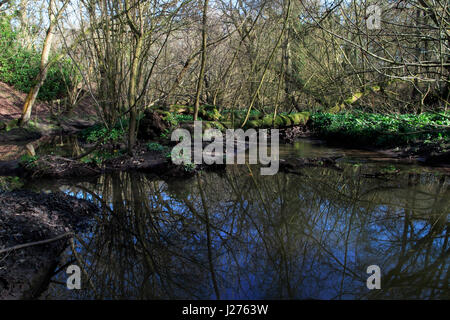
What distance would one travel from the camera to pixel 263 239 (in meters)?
3.86

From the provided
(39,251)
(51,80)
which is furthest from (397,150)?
(51,80)

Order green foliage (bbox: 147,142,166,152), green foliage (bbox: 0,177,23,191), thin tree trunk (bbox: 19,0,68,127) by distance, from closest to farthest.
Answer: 1. green foliage (bbox: 0,177,23,191)
2. green foliage (bbox: 147,142,166,152)
3. thin tree trunk (bbox: 19,0,68,127)

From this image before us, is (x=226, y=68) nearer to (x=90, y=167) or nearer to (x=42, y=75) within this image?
(x=42, y=75)

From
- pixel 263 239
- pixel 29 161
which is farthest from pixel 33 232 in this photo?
pixel 29 161

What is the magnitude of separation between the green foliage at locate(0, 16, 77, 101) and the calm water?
561 inches

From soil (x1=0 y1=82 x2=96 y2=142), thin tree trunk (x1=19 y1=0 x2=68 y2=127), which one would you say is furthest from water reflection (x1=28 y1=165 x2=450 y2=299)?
thin tree trunk (x1=19 y1=0 x2=68 y2=127)

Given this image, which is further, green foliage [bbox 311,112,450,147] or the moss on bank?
green foliage [bbox 311,112,450,147]

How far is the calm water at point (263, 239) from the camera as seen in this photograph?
2.90 metres

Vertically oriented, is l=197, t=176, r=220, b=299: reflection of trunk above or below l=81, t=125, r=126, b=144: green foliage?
below

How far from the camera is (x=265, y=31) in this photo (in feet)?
41.4

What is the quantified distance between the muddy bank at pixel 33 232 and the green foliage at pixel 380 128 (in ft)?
23.3

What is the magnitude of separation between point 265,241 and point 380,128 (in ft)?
27.9

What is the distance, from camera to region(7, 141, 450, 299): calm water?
2.90 meters

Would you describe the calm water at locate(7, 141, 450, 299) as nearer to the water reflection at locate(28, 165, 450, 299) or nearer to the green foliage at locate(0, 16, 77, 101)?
the water reflection at locate(28, 165, 450, 299)
